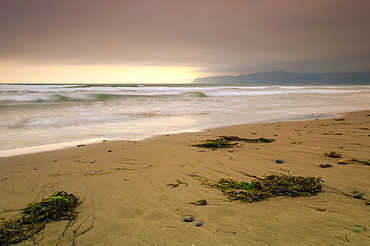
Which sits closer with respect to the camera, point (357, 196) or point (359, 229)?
point (359, 229)

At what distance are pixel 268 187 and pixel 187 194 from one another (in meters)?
0.87

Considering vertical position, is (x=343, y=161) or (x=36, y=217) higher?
(x=343, y=161)

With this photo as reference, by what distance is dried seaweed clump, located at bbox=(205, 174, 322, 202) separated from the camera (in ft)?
8.15

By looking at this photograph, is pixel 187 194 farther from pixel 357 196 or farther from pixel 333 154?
pixel 333 154

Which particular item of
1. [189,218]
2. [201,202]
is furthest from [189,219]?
[201,202]

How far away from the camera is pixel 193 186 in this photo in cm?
283

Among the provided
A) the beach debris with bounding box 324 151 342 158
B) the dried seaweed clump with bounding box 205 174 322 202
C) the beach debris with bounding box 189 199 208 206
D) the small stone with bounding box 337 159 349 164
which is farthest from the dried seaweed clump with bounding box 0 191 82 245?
the beach debris with bounding box 324 151 342 158

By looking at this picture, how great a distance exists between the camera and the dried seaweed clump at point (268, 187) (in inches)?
97.9

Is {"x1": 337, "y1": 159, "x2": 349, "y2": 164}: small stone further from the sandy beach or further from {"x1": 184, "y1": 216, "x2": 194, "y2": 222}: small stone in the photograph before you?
{"x1": 184, "y1": 216, "x2": 194, "y2": 222}: small stone

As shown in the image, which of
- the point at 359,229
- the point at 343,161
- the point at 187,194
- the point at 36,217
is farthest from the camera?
the point at 343,161

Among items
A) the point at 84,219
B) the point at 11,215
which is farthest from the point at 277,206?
the point at 11,215

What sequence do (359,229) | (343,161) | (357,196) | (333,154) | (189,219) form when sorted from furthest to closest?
1. (333,154)
2. (343,161)
3. (357,196)
4. (189,219)
5. (359,229)

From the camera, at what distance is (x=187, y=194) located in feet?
8.60

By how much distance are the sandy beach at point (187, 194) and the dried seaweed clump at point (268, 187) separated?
3.4 inches
